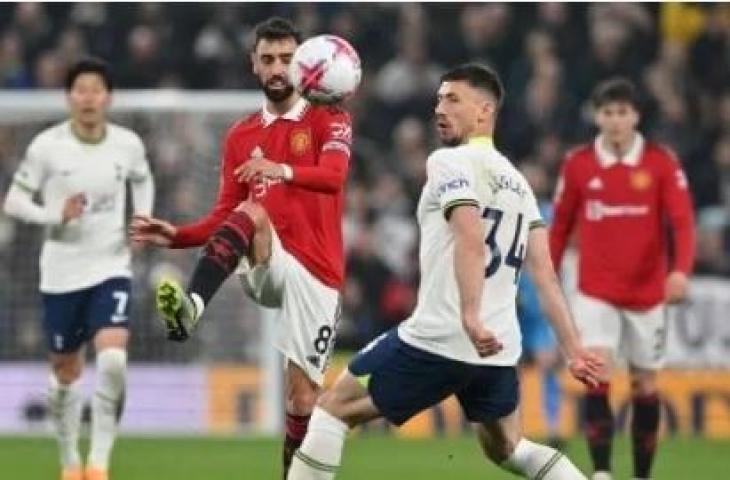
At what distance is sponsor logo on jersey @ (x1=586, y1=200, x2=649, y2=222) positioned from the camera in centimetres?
1362

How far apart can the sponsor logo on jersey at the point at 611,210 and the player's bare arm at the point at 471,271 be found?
183 inches

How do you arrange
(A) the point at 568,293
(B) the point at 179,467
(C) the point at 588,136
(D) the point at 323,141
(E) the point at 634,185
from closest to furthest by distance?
(D) the point at 323,141 < (E) the point at 634,185 < (B) the point at 179,467 < (A) the point at 568,293 < (C) the point at 588,136

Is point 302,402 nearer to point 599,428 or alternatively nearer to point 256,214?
point 256,214

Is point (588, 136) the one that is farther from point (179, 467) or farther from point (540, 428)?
point (179, 467)

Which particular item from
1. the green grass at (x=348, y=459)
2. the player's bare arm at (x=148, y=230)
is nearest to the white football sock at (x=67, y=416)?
the green grass at (x=348, y=459)

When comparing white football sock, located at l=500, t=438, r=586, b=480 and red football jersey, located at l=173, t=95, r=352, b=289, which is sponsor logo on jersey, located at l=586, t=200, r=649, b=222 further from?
white football sock, located at l=500, t=438, r=586, b=480

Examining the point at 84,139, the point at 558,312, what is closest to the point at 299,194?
the point at 558,312

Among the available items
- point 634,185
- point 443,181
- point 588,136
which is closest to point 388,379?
point 443,181

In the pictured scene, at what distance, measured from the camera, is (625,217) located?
13633 millimetres

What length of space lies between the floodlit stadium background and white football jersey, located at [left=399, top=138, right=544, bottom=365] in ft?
32.6

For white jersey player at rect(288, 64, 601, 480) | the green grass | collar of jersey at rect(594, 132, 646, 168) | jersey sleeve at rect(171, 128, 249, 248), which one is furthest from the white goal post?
white jersey player at rect(288, 64, 601, 480)

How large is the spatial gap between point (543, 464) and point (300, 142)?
2151 millimetres

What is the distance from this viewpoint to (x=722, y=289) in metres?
19.7

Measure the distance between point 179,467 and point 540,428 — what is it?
4.94m
